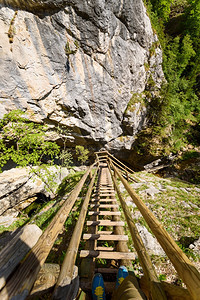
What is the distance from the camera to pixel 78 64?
848cm

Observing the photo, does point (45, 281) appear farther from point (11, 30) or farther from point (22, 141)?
point (11, 30)

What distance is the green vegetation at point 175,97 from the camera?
13.3 meters

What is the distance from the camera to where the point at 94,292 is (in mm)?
1671

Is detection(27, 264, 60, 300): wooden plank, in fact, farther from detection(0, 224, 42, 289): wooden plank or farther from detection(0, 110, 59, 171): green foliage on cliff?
detection(0, 110, 59, 171): green foliage on cliff

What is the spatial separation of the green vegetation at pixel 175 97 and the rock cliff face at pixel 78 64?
7.35ft

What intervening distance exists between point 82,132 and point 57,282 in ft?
33.1

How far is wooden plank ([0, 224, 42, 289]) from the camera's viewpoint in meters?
0.77

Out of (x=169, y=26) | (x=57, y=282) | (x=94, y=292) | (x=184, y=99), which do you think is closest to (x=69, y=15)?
(x=57, y=282)

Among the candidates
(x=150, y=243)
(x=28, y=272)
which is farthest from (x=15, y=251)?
A: (x=150, y=243)

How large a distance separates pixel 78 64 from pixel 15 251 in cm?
1052

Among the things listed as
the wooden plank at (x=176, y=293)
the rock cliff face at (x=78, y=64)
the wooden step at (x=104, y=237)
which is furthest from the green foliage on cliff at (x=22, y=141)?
the wooden plank at (x=176, y=293)

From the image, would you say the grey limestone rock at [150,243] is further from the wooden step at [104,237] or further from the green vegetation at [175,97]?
the green vegetation at [175,97]

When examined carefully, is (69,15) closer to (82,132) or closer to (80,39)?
(80,39)

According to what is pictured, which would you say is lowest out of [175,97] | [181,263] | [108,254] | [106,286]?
[106,286]
